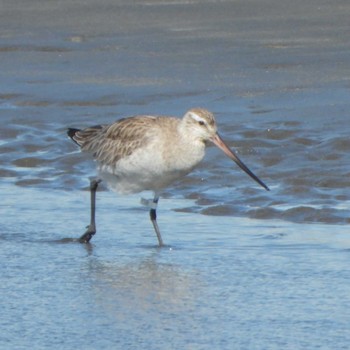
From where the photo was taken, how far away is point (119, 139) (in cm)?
763

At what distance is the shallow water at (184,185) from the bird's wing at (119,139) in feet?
1.26

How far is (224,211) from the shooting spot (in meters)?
7.79

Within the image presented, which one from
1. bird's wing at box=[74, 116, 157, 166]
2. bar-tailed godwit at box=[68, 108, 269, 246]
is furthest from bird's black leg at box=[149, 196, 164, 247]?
bird's wing at box=[74, 116, 157, 166]

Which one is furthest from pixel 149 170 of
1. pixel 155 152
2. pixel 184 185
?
pixel 184 185

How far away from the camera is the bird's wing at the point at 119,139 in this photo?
744 centimetres

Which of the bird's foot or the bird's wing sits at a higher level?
the bird's wing

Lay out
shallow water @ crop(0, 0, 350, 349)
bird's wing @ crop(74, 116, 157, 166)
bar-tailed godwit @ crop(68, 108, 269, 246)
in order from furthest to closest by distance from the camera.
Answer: bird's wing @ crop(74, 116, 157, 166), bar-tailed godwit @ crop(68, 108, 269, 246), shallow water @ crop(0, 0, 350, 349)

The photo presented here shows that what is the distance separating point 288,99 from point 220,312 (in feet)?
15.8

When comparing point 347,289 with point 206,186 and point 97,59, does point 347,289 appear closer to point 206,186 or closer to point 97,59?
point 206,186

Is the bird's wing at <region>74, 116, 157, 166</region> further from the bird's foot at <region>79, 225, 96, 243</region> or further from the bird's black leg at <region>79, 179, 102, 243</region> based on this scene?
the bird's foot at <region>79, 225, 96, 243</region>

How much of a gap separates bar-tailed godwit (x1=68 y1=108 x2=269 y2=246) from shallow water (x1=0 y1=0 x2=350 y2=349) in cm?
25

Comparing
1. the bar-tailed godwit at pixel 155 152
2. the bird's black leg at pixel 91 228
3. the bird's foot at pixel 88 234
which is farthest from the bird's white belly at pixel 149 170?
the bird's foot at pixel 88 234

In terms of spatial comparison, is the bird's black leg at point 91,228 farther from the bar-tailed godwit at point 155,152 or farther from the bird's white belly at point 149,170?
the bird's white belly at point 149,170

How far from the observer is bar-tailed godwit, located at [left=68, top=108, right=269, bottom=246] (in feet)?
23.8
